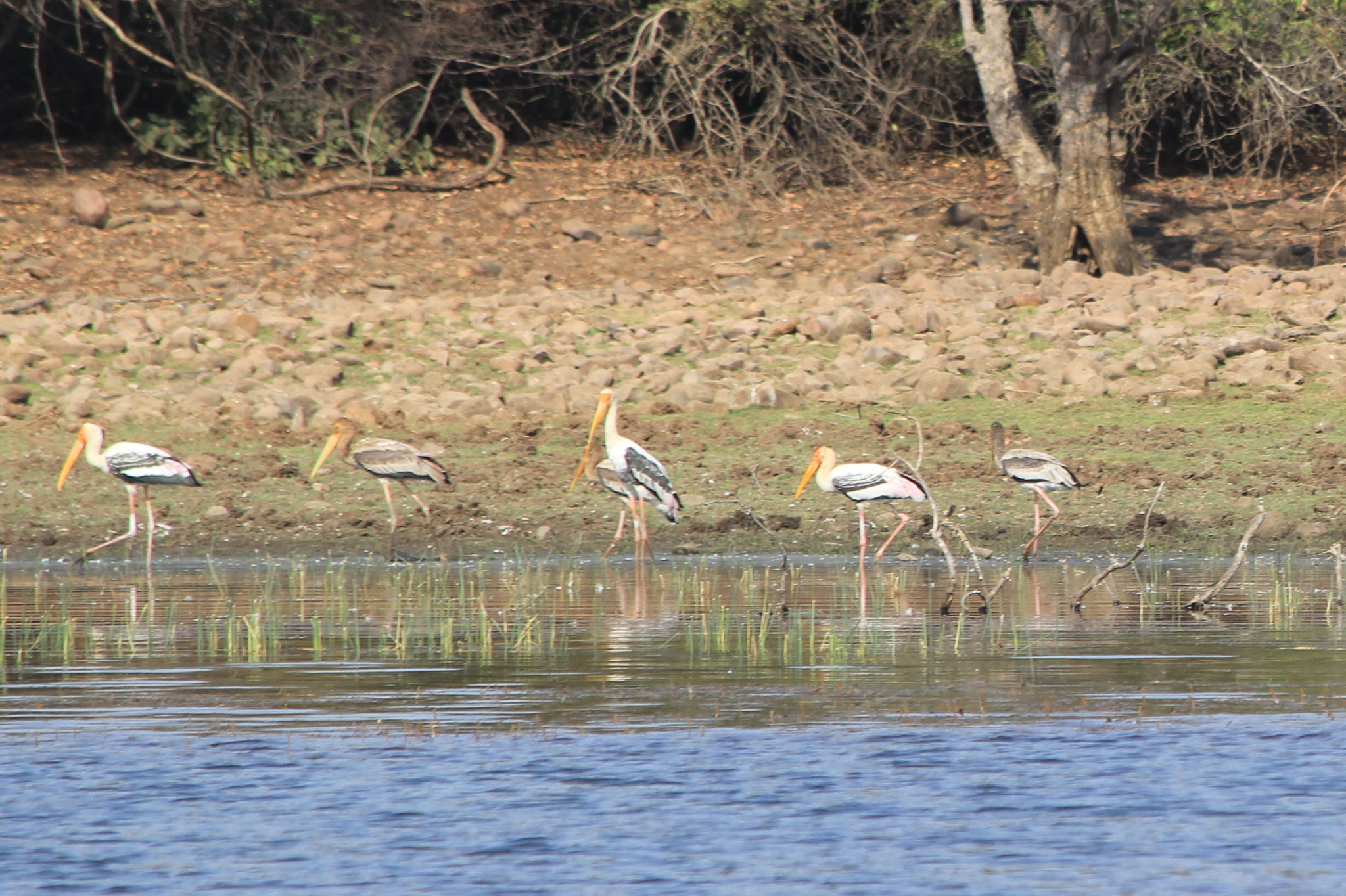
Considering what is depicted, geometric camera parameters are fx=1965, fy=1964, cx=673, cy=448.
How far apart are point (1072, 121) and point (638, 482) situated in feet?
34.4

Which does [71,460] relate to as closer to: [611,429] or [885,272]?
[611,429]

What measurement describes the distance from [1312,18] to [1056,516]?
12.2 metres

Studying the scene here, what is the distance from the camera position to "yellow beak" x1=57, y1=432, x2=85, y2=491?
45.6ft

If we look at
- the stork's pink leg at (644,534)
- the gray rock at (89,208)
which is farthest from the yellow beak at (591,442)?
the gray rock at (89,208)

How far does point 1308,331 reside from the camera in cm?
1780

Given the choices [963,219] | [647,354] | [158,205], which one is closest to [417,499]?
[647,354]

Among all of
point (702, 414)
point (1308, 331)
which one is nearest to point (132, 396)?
point (702, 414)

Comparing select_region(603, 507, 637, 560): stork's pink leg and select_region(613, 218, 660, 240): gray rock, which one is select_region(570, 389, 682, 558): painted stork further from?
select_region(613, 218, 660, 240): gray rock

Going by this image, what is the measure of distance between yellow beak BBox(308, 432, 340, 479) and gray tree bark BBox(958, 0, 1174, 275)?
932cm

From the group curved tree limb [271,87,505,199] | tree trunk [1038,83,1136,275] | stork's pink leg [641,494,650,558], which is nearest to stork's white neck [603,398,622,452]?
stork's pink leg [641,494,650,558]

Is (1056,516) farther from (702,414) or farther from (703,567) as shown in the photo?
(702,414)

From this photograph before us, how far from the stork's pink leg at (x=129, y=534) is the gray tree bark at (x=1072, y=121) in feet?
36.4

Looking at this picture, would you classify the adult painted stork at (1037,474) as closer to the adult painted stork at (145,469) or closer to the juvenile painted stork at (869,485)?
the juvenile painted stork at (869,485)

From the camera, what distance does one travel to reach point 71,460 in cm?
1411
